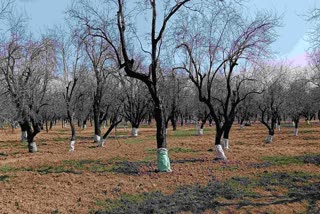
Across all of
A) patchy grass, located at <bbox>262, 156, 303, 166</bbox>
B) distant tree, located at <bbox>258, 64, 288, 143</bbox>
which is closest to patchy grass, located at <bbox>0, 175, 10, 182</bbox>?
patchy grass, located at <bbox>262, 156, 303, 166</bbox>

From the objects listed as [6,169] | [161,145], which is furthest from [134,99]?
[161,145]

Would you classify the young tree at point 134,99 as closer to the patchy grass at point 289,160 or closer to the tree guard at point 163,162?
the patchy grass at point 289,160

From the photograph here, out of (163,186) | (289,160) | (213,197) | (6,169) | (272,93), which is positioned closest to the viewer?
(213,197)

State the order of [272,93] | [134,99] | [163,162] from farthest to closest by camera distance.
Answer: [134,99] → [272,93] → [163,162]

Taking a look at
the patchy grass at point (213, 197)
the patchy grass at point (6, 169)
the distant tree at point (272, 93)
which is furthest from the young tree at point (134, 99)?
the patchy grass at point (213, 197)

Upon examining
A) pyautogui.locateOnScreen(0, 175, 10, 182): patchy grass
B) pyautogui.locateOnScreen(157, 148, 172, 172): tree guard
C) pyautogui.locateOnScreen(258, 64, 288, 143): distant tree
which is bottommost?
pyautogui.locateOnScreen(0, 175, 10, 182): patchy grass

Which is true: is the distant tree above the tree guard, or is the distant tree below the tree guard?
above

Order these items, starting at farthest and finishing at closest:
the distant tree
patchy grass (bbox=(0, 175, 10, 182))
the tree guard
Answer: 1. the distant tree
2. the tree guard
3. patchy grass (bbox=(0, 175, 10, 182))

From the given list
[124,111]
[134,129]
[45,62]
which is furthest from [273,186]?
[124,111]

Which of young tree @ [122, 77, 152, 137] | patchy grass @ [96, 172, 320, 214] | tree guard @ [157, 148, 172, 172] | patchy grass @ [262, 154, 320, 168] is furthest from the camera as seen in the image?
young tree @ [122, 77, 152, 137]

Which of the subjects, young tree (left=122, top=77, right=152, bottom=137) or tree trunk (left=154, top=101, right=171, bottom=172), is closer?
tree trunk (left=154, top=101, right=171, bottom=172)

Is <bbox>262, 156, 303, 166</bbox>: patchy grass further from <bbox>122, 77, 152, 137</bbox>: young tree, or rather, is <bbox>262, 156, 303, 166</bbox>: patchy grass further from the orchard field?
<bbox>122, 77, 152, 137</bbox>: young tree

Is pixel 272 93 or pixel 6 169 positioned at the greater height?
pixel 272 93

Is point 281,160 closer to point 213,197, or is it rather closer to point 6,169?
point 213,197
